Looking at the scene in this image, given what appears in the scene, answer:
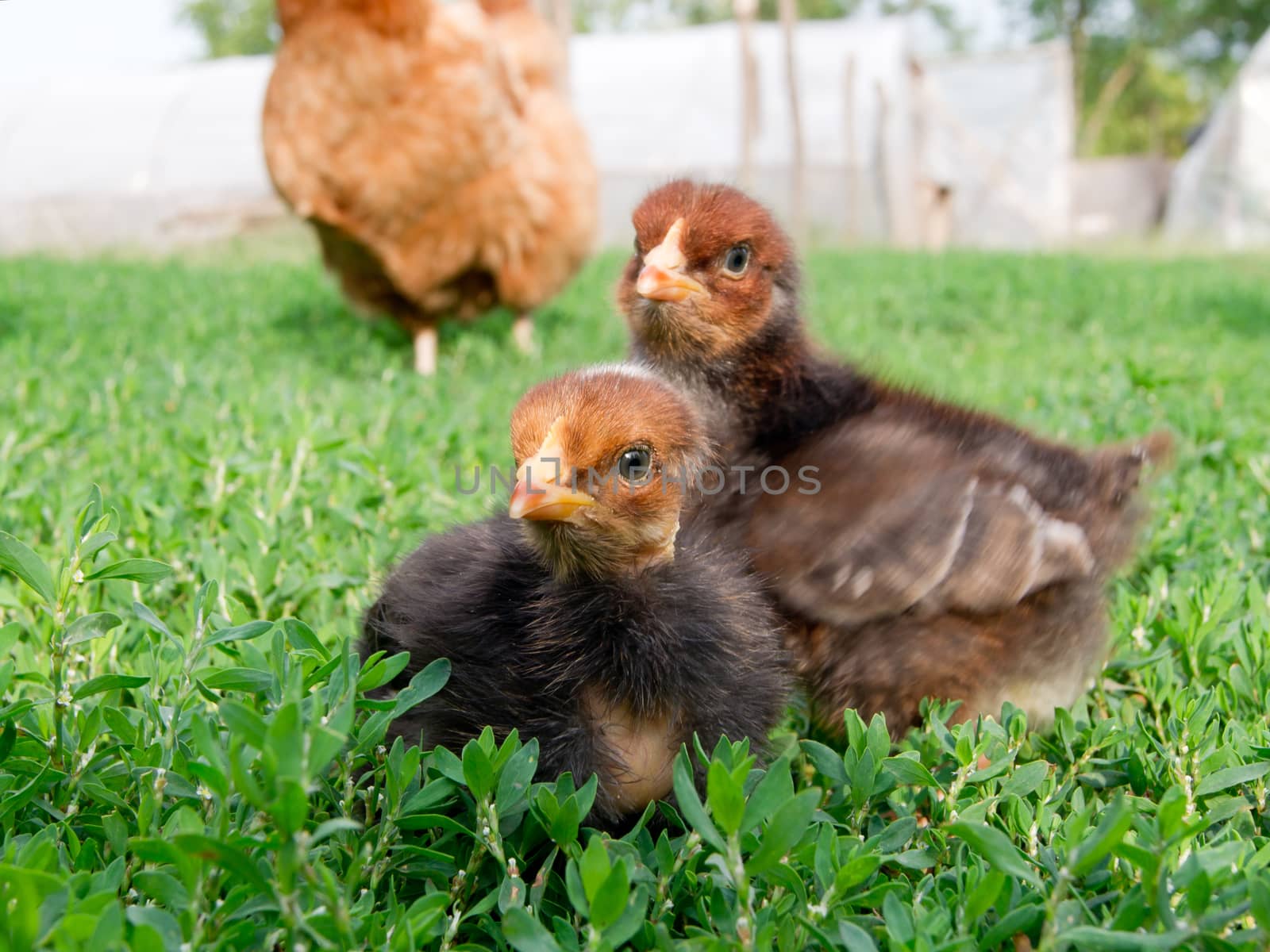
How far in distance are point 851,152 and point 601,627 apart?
18.6m

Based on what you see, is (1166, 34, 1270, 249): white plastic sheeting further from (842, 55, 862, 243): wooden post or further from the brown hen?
the brown hen

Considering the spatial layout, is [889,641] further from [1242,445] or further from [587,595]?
[1242,445]

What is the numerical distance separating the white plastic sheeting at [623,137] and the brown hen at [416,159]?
1254 cm

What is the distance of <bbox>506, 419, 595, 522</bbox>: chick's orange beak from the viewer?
5.23 ft

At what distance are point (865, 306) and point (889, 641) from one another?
6.55 m

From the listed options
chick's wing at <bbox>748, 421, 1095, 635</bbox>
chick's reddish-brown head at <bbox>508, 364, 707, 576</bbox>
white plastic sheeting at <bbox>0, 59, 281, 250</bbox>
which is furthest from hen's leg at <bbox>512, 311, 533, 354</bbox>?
white plastic sheeting at <bbox>0, 59, 281, 250</bbox>

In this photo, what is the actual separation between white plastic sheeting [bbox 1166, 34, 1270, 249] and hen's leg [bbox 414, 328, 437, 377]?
64.4ft

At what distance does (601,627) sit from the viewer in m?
1.72

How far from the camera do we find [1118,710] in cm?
213

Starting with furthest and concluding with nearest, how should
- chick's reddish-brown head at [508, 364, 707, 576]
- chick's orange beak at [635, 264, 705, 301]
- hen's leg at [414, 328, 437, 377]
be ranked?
hen's leg at [414, 328, 437, 377]
chick's orange beak at [635, 264, 705, 301]
chick's reddish-brown head at [508, 364, 707, 576]

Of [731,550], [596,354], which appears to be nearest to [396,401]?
[596,354]

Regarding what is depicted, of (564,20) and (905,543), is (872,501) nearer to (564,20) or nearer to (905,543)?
(905,543)

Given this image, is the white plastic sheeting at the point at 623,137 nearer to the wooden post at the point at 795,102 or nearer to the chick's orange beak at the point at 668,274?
the wooden post at the point at 795,102

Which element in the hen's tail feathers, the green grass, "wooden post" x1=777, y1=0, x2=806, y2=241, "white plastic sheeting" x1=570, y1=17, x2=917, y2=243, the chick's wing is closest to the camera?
the green grass
